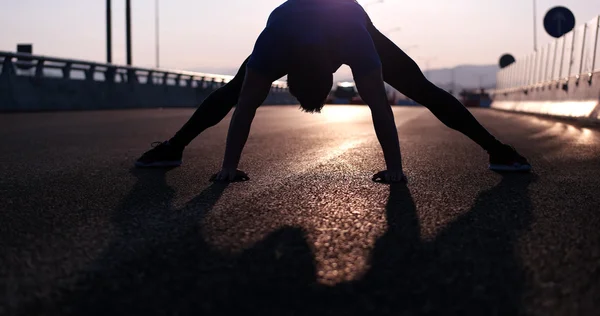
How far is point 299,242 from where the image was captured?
7.97ft

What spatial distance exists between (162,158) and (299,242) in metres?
3.01

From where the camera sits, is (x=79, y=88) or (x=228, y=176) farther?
(x=79, y=88)

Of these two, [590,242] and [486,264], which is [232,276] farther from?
[590,242]

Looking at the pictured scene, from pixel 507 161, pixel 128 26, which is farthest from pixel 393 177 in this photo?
pixel 128 26

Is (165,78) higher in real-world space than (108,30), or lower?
lower

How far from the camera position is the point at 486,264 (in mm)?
2131

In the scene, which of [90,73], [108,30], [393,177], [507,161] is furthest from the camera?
[108,30]

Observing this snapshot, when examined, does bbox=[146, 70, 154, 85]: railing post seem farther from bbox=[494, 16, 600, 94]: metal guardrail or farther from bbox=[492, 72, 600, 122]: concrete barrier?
bbox=[494, 16, 600, 94]: metal guardrail

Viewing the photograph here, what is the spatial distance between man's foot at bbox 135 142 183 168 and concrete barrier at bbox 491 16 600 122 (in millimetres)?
9995

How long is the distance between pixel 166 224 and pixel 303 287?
3.53 ft

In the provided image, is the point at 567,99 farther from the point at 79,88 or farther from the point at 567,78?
the point at 79,88

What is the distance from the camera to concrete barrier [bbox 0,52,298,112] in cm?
1803

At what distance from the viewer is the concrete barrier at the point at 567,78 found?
47.0 feet

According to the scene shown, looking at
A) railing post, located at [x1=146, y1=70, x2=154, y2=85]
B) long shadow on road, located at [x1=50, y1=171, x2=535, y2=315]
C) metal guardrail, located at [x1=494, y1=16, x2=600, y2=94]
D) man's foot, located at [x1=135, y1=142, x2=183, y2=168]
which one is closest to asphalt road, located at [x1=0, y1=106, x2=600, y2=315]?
long shadow on road, located at [x1=50, y1=171, x2=535, y2=315]
